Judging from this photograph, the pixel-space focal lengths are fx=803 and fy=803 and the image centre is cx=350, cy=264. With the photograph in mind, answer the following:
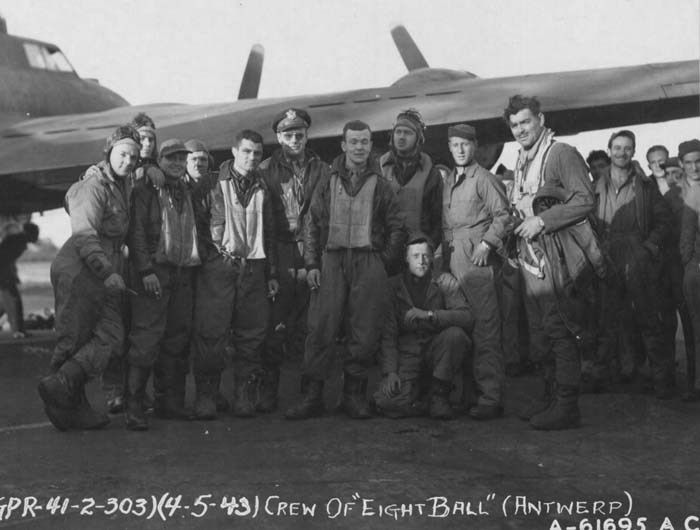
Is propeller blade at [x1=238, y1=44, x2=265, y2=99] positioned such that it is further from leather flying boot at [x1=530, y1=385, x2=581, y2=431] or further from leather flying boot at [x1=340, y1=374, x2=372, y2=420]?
leather flying boot at [x1=530, y1=385, x2=581, y2=431]

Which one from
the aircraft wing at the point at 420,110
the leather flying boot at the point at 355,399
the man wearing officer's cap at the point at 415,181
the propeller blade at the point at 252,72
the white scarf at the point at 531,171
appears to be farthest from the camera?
the propeller blade at the point at 252,72

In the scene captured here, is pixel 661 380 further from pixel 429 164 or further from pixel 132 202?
pixel 132 202

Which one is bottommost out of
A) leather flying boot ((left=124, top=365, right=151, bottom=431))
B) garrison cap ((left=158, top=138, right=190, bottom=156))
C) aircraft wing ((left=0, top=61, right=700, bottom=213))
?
leather flying boot ((left=124, top=365, right=151, bottom=431))

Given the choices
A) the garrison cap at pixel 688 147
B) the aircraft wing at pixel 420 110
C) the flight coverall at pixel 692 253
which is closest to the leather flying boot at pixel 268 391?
the flight coverall at pixel 692 253

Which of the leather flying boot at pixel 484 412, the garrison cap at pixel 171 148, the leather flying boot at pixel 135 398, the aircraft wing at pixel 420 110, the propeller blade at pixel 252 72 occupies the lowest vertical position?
the leather flying boot at pixel 484 412

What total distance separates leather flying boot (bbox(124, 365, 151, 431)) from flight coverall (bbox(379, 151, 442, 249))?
244cm

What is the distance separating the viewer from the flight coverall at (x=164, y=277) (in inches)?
236

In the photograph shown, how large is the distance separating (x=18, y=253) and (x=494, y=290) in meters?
8.74

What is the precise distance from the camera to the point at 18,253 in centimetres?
1240

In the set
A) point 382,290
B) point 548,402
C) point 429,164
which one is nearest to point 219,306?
point 382,290

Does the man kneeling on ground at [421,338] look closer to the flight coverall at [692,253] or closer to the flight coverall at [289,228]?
the flight coverall at [289,228]

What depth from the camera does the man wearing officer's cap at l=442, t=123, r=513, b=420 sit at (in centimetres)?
611

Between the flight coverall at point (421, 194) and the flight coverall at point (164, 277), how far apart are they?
1.73 metres

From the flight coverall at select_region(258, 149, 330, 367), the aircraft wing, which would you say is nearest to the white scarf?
the flight coverall at select_region(258, 149, 330, 367)
